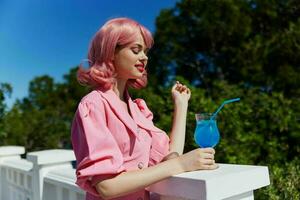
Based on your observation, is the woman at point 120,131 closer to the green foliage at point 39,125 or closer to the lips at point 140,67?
the lips at point 140,67

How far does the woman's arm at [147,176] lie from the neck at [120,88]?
0.33 m

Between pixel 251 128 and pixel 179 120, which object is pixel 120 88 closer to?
pixel 179 120

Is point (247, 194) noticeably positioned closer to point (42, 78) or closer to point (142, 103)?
point (142, 103)

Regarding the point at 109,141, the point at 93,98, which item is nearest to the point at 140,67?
the point at 93,98

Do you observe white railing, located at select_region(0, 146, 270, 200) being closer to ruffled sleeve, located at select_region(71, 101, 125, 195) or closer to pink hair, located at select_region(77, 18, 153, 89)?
ruffled sleeve, located at select_region(71, 101, 125, 195)

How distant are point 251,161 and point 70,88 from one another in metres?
12.2

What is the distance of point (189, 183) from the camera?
3.34 feet

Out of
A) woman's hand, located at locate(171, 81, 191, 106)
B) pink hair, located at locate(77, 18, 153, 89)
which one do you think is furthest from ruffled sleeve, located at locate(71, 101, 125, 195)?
woman's hand, located at locate(171, 81, 191, 106)

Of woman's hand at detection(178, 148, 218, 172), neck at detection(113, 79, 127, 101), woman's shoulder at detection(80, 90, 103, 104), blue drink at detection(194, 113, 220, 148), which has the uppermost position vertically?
neck at detection(113, 79, 127, 101)

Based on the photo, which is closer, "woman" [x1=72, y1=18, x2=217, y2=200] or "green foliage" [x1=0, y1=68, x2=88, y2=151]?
"woman" [x1=72, y1=18, x2=217, y2=200]

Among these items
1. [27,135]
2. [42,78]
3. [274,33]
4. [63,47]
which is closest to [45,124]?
[27,135]

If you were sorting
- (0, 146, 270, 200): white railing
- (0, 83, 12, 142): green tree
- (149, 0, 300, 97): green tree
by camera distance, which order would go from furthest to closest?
(149, 0, 300, 97): green tree < (0, 83, 12, 142): green tree < (0, 146, 270, 200): white railing

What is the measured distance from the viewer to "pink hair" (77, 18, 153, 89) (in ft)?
4.20

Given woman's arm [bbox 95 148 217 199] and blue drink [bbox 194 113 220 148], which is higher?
blue drink [bbox 194 113 220 148]
